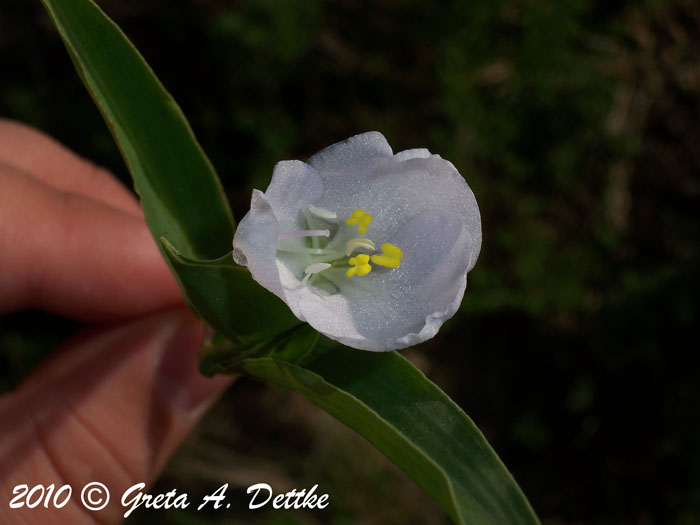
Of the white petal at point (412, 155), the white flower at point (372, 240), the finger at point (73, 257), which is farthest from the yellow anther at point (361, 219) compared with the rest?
the finger at point (73, 257)

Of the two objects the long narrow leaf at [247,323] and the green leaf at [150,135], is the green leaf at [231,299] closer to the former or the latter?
the long narrow leaf at [247,323]

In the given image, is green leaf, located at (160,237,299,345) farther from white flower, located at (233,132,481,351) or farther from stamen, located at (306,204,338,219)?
stamen, located at (306,204,338,219)

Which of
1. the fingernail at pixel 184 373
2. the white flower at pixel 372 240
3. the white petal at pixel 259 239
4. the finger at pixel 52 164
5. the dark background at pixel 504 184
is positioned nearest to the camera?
the white petal at pixel 259 239

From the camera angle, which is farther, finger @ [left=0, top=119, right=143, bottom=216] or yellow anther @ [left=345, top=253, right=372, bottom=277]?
finger @ [left=0, top=119, right=143, bottom=216]

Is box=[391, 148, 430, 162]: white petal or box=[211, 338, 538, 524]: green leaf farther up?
box=[391, 148, 430, 162]: white petal

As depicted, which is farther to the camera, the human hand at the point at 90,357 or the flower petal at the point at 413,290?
the human hand at the point at 90,357

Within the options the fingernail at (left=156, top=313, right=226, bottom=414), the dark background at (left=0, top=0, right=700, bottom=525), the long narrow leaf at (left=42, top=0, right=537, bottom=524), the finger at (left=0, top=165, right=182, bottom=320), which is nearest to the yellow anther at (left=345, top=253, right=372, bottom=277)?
the long narrow leaf at (left=42, top=0, right=537, bottom=524)

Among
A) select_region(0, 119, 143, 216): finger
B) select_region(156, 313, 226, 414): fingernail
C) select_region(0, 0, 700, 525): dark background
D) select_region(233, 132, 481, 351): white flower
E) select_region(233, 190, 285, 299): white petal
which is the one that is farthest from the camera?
select_region(0, 0, 700, 525): dark background
